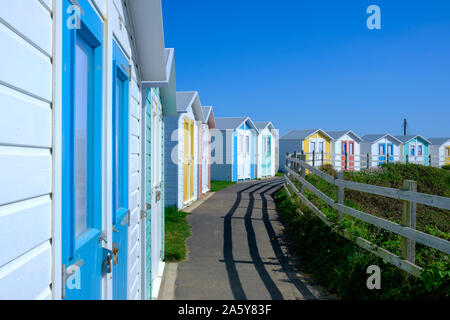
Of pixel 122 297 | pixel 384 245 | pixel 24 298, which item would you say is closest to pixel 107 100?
pixel 24 298

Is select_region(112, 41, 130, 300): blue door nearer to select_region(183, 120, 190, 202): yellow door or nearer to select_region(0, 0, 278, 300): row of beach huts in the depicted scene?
select_region(0, 0, 278, 300): row of beach huts

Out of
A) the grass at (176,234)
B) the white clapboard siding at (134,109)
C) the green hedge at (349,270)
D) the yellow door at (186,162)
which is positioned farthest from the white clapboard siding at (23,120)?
the yellow door at (186,162)

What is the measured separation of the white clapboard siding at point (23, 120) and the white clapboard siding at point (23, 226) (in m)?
0.22

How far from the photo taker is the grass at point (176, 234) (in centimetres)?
732

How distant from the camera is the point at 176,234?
9.10 m

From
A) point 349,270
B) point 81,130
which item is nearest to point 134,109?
point 81,130

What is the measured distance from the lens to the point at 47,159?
1541 mm

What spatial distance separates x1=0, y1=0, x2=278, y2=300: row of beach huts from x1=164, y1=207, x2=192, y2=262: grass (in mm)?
2163

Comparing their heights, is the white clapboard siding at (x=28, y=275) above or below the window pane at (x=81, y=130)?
below

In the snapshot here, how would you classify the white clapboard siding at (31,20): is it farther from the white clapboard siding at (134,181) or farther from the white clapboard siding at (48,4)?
the white clapboard siding at (134,181)

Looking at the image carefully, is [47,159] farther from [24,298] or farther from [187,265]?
[187,265]

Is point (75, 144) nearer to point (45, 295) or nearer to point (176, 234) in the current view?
point (45, 295)

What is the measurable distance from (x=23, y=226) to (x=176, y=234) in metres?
7.94
